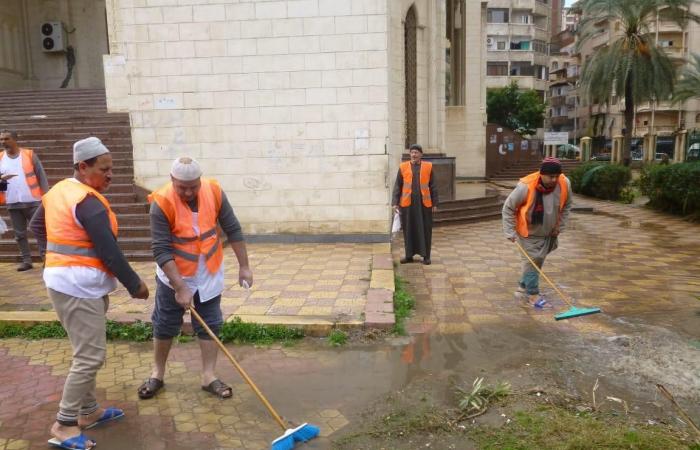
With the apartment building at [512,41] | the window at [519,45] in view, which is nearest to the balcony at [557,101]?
the apartment building at [512,41]

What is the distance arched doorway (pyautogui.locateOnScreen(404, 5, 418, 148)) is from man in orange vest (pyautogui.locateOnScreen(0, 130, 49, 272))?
842 cm

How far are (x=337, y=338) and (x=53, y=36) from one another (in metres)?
18.8

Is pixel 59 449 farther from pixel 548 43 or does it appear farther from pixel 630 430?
pixel 548 43

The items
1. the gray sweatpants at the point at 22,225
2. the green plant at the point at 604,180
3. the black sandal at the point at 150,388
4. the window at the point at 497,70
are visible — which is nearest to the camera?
the black sandal at the point at 150,388

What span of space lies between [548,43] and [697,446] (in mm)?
58470

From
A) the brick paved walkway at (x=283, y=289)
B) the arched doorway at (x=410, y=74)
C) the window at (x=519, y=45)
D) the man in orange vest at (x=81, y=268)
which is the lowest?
the brick paved walkway at (x=283, y=289)

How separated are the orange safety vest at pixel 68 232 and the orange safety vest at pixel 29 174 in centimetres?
453

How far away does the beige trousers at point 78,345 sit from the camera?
314 cm

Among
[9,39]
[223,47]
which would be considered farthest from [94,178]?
[9,39]

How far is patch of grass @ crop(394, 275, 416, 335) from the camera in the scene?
17.0 feet

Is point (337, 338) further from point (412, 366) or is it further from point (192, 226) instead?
point (192, 226)

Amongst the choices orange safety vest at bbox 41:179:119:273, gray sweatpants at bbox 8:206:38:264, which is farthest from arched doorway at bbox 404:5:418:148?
orange safety vest at bbox 41:179:119:273

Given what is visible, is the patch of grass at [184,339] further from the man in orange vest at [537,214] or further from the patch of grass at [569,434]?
the man in orange vest at [537,214]

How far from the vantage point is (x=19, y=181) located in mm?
6961
